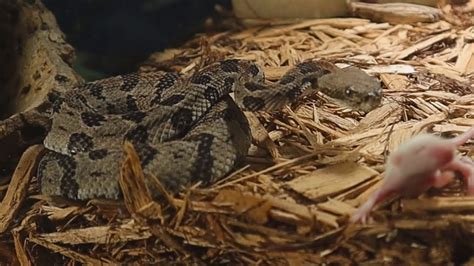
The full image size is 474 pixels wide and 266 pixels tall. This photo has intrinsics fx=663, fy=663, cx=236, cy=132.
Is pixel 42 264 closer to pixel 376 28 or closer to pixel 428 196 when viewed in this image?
pixel 428 196

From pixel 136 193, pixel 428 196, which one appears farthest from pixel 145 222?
pixel 428 196

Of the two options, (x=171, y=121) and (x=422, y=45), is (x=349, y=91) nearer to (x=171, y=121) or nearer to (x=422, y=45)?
(x=171, y=121)

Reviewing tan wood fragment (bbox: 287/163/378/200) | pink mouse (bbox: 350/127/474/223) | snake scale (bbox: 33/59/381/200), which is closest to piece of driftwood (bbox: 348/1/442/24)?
snake scale (bbox: 33/59/381/200)

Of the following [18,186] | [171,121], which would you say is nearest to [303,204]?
[171,121]

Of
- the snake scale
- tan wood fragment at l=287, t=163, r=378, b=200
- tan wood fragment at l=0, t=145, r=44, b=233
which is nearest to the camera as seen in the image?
tan wood fragment at l=287, t=163, r=378, b=200

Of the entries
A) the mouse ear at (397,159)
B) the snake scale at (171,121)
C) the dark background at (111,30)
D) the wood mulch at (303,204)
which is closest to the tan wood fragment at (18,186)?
the wood mulch at (303,204)

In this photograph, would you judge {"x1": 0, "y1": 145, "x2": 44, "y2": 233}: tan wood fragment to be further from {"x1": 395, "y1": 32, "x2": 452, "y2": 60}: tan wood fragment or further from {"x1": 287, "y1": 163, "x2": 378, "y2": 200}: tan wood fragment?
{"x1": 395, "y1": 32, "x2": 452, "y2": 60}: tan wood fragment

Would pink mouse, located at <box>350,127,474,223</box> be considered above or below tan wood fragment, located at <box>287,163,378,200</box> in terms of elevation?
above

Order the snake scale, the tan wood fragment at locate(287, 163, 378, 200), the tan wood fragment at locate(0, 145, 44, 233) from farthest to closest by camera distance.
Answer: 1. the tan wood fragment at locate(0, 145, 44, 233)
2. the snake scale
3. the tan wood fragment at locate(287, 163, 378, 200)
